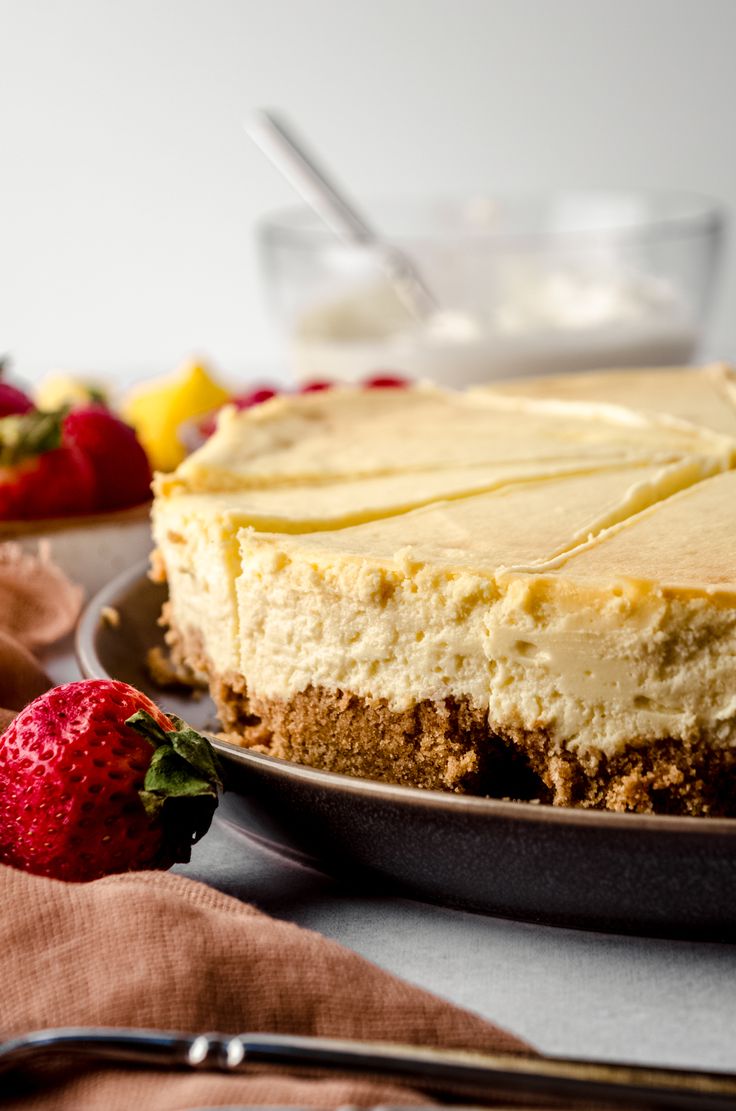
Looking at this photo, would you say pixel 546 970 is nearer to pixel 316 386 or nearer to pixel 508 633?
pixel 508 633

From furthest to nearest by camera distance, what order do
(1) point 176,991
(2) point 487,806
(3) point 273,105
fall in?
(3) point 273,105
(2) point 487,806
(1) point 176,991

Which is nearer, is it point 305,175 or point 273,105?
point 305,175

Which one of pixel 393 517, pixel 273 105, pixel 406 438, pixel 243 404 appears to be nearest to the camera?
pixel 393 517

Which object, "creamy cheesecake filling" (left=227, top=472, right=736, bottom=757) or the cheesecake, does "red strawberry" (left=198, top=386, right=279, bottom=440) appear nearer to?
the cheesecake

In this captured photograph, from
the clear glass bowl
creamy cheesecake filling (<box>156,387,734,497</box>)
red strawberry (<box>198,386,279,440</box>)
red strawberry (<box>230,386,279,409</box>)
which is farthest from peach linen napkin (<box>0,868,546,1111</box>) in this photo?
the clear glass bowl

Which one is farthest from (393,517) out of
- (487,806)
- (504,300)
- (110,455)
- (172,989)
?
(504,300)

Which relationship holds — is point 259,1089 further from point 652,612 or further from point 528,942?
point 652,612

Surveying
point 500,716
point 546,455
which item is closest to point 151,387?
point 546,455
